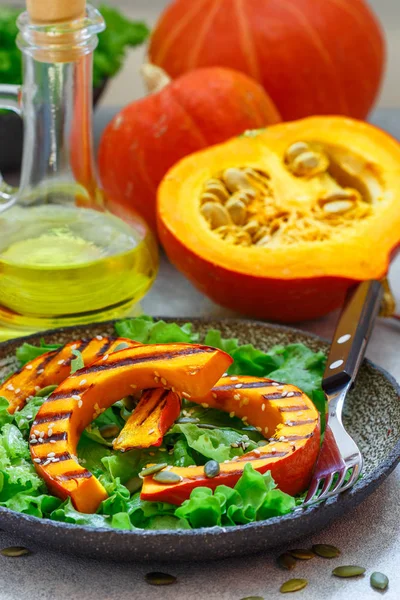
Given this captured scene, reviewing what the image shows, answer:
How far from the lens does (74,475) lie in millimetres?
786

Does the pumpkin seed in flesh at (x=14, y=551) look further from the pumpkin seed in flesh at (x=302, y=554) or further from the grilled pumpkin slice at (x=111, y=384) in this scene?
the pumpkin seed in flesh at (x=302, y=554)

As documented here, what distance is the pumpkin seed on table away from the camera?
2.49 feet

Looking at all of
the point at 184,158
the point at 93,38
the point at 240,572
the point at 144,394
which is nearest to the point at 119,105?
the point at 184,158

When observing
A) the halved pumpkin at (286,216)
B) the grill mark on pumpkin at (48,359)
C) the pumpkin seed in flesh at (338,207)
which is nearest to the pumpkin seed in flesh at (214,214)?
the halved pumpkin at (286,216)

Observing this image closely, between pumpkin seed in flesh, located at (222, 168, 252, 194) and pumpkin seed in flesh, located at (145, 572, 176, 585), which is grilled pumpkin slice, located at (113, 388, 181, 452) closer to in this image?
pumpkin seed in flesh, located at (145, 572, 176, 585)

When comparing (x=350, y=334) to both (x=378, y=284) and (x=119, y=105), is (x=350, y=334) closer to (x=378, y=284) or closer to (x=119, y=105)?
(x=378, y=284)

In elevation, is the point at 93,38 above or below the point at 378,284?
above

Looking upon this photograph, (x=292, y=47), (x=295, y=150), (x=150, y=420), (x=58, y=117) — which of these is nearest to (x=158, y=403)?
(x=150, y=420)

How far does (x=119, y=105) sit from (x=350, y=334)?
1441 millimetres

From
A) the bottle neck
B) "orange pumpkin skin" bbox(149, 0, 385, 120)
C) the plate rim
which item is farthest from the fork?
"orange pumpkin skin" bbox(149, 0, 385, 120)

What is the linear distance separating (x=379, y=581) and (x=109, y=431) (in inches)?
11.7

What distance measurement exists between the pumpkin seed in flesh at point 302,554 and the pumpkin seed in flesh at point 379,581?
2.1 inches

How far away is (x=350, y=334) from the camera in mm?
1010

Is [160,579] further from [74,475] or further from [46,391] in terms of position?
[46,391]
